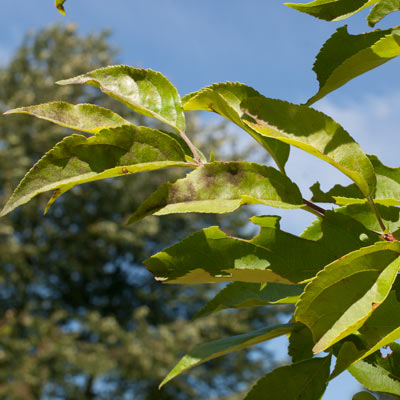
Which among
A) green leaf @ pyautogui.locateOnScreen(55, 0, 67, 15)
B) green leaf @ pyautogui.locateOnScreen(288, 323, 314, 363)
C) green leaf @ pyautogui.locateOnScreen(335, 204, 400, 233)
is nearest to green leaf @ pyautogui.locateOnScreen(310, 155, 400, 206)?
green leaf @ pyautogui.locateOnScreen(335, 204, 400, 233)

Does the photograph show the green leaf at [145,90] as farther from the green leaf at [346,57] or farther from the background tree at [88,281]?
the background tree at [88,281]

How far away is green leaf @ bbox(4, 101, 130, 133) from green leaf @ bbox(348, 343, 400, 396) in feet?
1.11

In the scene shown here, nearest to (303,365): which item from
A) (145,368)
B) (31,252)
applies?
(145,368)

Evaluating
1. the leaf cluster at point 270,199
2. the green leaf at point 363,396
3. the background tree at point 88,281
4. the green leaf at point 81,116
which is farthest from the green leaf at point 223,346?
the background tree at point 88,281

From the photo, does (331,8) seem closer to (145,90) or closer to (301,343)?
(145,90)

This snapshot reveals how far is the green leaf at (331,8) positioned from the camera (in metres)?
0.56

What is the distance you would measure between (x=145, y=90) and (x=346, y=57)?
190mm

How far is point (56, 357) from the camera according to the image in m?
11.6

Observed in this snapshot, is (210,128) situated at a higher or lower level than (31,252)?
higher

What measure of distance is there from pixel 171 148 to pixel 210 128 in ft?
49.5

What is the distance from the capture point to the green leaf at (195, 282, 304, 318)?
0.52 m

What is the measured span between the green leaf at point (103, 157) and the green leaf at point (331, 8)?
0.21 meters

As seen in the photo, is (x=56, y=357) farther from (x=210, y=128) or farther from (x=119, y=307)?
(x=210, y=128)

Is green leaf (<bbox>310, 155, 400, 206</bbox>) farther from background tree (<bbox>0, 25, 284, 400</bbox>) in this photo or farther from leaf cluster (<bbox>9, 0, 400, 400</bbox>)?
background tree (<bbox>0, 25, 284, 400</bbox>)
